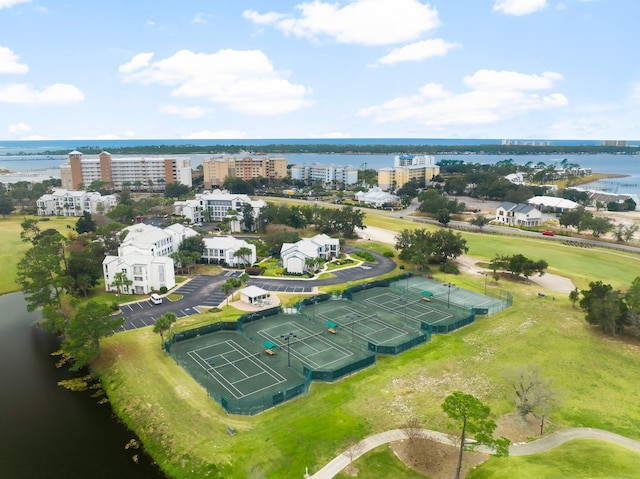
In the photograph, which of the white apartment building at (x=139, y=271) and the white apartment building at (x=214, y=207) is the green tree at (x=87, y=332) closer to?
the white apartment building at (x=139, y=271)

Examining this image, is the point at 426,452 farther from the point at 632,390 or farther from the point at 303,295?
the point at 303,295

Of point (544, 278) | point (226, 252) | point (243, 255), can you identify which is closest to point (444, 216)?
point (544, 278)

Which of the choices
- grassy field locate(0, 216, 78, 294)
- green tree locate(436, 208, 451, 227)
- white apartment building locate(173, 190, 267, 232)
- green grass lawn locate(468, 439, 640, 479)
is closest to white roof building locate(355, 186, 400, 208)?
green tree locate(436, 208, 451, 227)

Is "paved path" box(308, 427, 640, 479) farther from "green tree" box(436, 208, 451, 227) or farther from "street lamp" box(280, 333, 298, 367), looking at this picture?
"green tree" box(436, 208, 451, 227)

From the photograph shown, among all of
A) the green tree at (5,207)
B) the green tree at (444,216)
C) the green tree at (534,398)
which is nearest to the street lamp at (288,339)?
the green tree at (534,398)

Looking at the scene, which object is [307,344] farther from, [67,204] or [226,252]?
[67,204]
